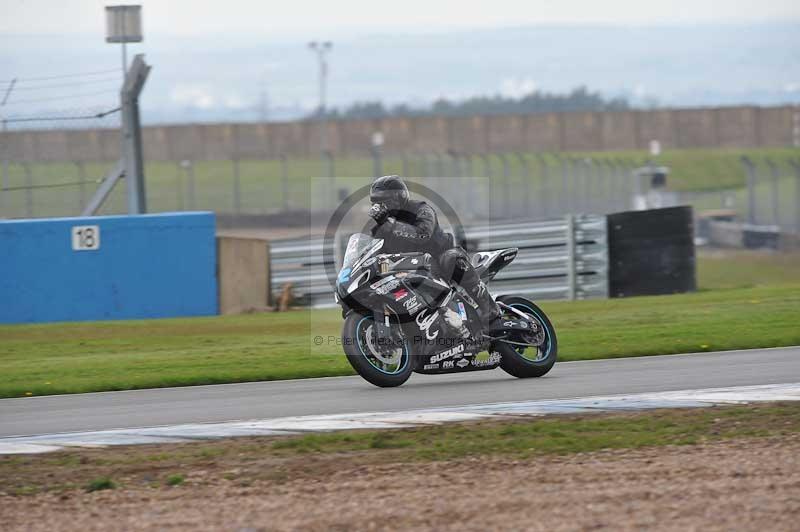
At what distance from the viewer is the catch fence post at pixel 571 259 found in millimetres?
19141

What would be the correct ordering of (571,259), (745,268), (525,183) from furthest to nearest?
(525,183) < (745,268) < (571,259)

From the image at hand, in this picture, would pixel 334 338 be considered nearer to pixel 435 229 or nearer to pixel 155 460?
pixel 435 229

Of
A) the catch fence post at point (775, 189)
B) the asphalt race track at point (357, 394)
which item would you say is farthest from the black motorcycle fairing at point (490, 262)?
the catch fence post at point (775, 189)

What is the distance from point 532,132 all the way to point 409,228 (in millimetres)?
56090

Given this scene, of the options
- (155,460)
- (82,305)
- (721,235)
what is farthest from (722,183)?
(155,460)

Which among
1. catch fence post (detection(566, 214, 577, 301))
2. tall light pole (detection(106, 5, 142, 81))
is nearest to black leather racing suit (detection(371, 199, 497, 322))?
catch fence post (detection(566, 214, 577, 301))

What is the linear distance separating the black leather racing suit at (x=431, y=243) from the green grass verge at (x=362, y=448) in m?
1.98

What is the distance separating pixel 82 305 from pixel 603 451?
39.9 ft

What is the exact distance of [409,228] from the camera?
1002 cm

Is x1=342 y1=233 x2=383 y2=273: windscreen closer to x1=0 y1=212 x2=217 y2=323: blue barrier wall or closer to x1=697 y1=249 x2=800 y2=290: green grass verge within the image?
x1=0 y1=212 x2=217 y2=323: blue barrier wall

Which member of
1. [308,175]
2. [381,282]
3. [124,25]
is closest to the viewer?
[381,282]

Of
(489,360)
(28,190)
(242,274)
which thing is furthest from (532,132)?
(489,360)

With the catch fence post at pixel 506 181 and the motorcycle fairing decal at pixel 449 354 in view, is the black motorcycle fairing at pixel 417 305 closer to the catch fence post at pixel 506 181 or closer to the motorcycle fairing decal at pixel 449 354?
the motorcycle fairing decal at pixel 449 354

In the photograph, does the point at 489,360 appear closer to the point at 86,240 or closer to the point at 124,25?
the point at 86,240
